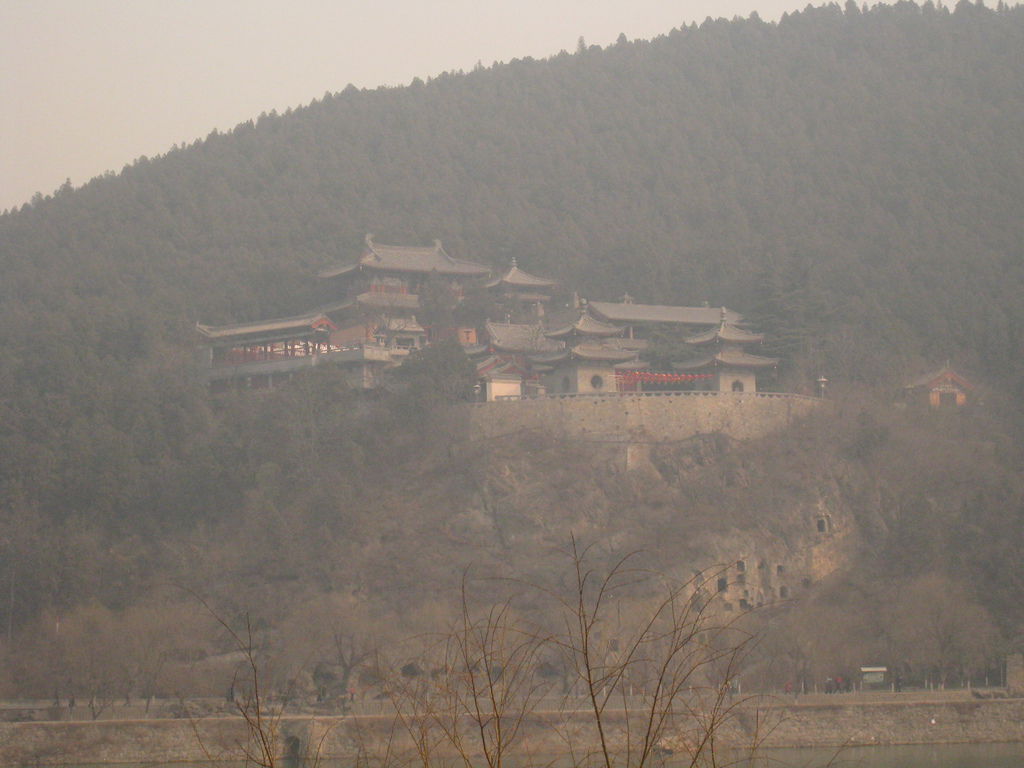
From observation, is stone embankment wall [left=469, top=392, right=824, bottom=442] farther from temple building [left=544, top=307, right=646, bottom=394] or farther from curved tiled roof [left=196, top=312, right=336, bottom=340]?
curved tiled roof [left=196, top=312, right=336, bottom=340]

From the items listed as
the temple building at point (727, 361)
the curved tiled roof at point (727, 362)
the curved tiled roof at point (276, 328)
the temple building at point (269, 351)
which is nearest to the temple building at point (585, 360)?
the curved tiled roof at point (727, 362)

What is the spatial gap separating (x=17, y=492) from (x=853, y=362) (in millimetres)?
32084

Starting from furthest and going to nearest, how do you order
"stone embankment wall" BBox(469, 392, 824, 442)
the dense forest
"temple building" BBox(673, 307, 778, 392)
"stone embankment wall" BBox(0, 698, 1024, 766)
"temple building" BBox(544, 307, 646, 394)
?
"temple building" BBox(673, 307, 778, 392) < "temple building" BBox(544, 307, 646, 394) < "stone embankment wall" BBox(469, 392, 824, 442) < the dense forest < "stone embankment wall" BBox(0, 698, 1024, 766)

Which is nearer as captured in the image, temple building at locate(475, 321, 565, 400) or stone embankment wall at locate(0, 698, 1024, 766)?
stone embankment wall at locate(0, 698, 1024, 766)

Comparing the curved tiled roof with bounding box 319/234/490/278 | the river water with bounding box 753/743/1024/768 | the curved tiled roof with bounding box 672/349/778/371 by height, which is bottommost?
the river water with bounding box 753/743/1024/768

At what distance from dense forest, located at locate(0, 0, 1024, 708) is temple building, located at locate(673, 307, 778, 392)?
87.3 inches

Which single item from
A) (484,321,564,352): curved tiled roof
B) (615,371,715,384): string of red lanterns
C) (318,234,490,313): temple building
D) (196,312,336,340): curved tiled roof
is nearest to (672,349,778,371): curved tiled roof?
(615,371,715,384): string of red lanterns

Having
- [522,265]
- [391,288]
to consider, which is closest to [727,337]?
[391,288]

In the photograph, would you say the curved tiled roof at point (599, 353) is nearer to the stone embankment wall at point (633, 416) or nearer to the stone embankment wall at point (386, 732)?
the stone embankment wall at point (633, 416)

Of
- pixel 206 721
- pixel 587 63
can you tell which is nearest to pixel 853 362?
pixel 206 721


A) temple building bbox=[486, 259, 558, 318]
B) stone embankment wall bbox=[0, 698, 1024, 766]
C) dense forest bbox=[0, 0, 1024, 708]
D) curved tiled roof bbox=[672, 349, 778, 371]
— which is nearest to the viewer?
stone embankment wall bbox=[0, 698, 1024, 766]

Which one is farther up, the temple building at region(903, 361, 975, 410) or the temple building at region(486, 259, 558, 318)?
the temple building at region(486, 259, 558, 318)

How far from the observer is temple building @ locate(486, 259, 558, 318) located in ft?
211

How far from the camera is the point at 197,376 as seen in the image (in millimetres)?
54750
